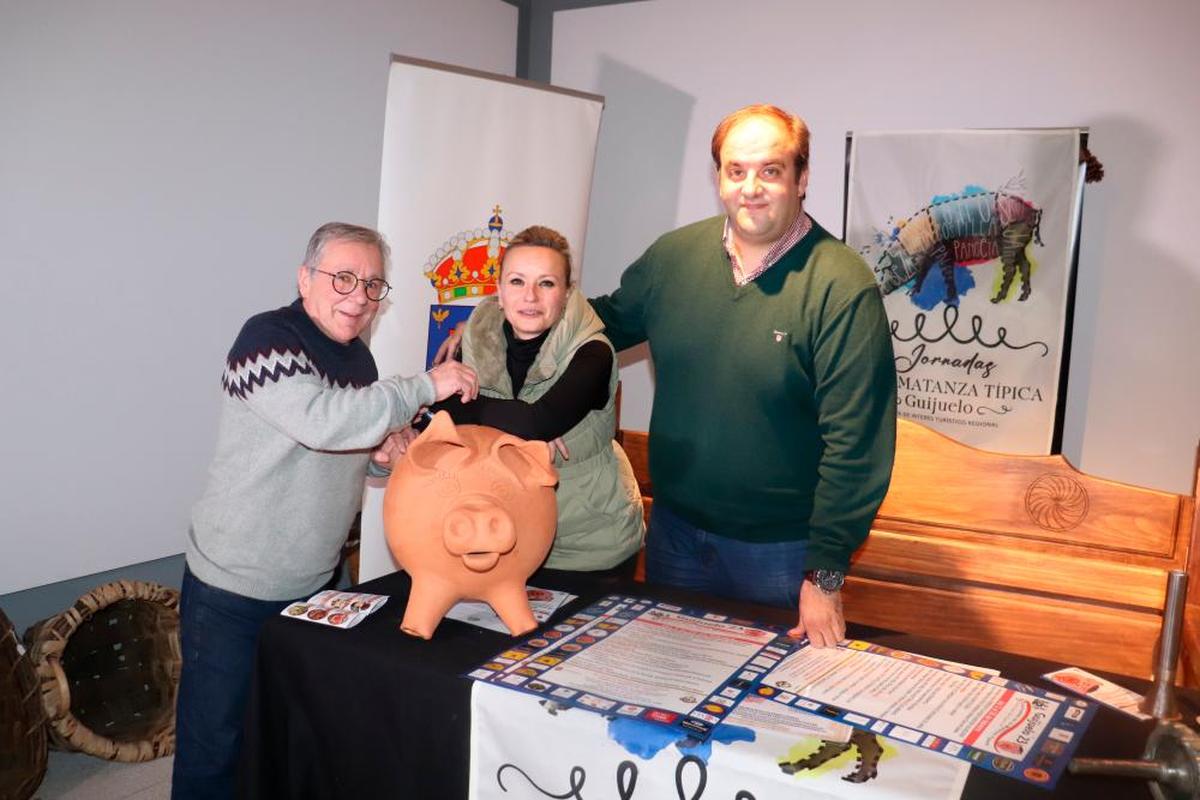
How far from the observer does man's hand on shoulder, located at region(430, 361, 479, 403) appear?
1.58 meters

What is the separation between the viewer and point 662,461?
1813 mm

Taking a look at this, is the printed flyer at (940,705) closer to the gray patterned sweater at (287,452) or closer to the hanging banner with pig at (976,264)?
the gray patterned sweater at (287,452)

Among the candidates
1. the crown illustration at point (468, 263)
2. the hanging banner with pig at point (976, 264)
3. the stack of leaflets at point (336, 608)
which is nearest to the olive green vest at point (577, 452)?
the stack of leaflets at point (336, 608)

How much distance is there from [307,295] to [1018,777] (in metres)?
1.28

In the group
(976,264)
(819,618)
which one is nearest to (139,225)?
(819,618)

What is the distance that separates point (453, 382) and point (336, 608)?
413mm

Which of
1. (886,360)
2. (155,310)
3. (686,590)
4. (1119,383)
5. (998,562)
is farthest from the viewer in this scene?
(1119,383)

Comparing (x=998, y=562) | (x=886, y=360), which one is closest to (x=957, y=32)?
(x=998, y=562)


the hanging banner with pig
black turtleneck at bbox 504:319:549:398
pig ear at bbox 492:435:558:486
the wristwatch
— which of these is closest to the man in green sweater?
the wristwatch

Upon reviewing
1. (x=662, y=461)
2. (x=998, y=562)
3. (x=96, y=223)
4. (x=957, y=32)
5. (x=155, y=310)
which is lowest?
(x=998, y=562)

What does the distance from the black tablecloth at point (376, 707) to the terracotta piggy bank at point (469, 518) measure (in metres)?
0.06

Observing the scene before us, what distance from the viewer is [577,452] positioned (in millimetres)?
1678

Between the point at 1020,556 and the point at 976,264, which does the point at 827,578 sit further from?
the point at 976,264

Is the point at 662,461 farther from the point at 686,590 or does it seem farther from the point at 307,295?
the point at 307,295
